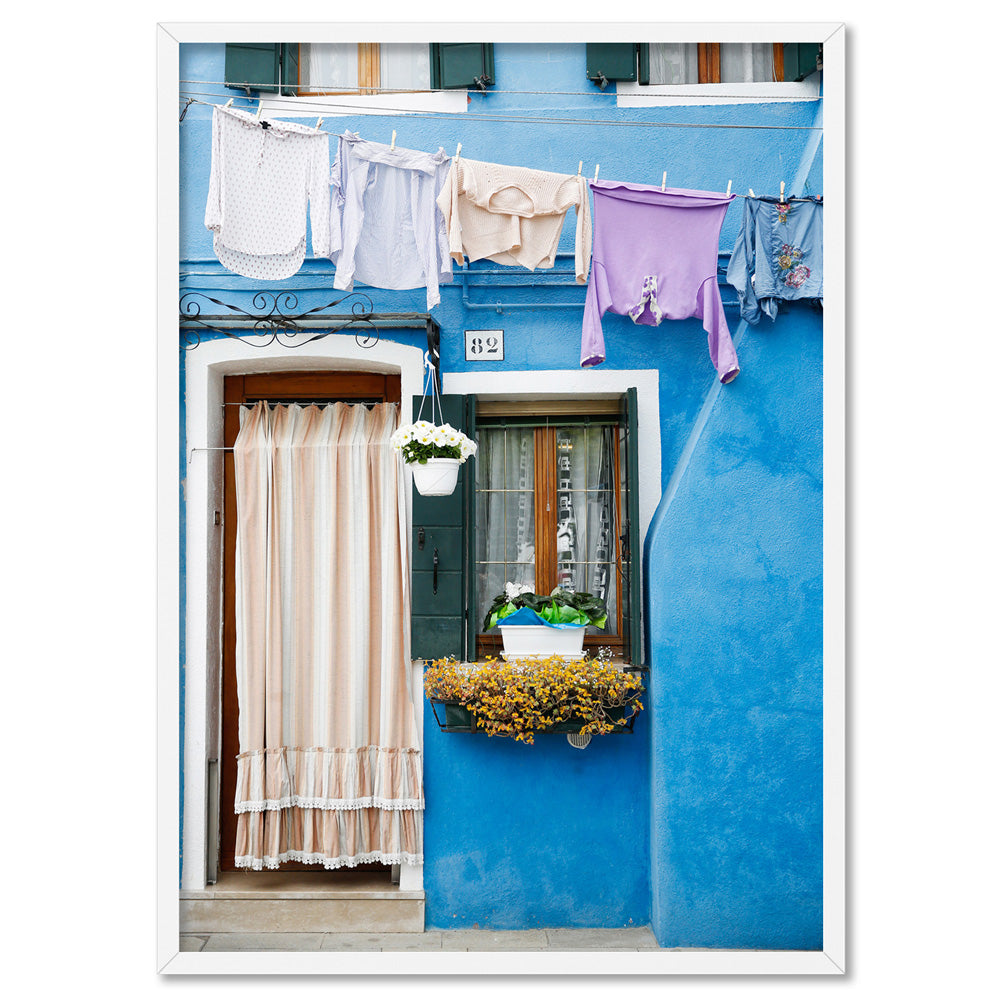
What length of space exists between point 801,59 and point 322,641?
3.18m

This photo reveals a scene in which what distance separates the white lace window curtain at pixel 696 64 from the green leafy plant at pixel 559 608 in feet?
7.43

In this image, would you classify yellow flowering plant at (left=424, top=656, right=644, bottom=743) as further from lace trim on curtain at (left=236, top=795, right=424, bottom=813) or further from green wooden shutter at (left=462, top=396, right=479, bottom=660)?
lace trim on curtain at (left=236, top=795, right=424, bottom=813)

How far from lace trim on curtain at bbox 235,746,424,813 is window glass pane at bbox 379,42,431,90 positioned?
9.46ft

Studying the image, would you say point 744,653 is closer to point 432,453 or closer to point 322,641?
point 432,453

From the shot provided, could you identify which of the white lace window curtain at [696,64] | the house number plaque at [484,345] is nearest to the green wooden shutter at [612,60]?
the white lace window curtain at [696,64]

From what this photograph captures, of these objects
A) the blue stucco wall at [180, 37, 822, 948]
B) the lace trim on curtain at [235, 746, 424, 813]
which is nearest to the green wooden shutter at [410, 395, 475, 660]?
the blue stucco wall at [180, 37, 822, 948]

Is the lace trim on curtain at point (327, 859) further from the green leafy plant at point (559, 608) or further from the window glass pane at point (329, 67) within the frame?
the window glass pane at point (329, 67)

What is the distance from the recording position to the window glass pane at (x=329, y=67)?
3730 millimetres

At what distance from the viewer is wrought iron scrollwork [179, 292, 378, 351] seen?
3734mm

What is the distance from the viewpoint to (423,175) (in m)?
3.42

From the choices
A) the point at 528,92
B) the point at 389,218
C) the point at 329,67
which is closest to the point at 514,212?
the point at 389,218
